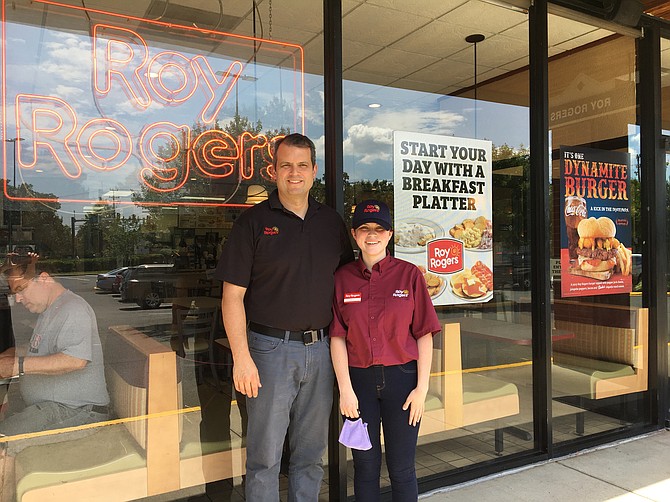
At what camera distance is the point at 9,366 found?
8.31ft

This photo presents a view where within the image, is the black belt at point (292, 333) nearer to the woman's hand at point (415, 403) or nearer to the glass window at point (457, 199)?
the woman's hand at point (415, 403)

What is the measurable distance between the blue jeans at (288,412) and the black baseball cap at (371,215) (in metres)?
0.53

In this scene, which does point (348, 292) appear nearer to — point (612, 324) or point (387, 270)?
point (387, 270)

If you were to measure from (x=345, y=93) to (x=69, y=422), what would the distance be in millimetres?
2129

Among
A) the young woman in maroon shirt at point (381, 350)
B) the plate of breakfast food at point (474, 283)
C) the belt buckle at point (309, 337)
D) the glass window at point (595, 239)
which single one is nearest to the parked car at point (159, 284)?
the belt buckle at point (309, 337)

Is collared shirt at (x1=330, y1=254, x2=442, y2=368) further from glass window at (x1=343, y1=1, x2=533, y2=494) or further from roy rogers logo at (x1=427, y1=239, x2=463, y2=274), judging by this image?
roy rogers logo at (x1=427, y1=239, x2=463, y2=274)

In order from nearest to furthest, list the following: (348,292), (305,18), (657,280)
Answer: (348,292) → (305,18) → (657,280)

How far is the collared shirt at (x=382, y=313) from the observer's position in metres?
2.21

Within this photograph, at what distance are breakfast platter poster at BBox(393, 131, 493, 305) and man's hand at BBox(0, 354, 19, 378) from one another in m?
1.96

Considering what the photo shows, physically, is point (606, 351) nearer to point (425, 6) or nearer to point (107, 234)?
point (425, 6)

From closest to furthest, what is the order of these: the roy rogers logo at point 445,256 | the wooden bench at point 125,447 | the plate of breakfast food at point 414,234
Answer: the wooden bench at point 125,447 < the plate of breakfast food at point 414,234 < the roy rogers logo at point 445,256

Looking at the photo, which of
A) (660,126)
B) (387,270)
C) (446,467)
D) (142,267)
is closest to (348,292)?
(387,270)

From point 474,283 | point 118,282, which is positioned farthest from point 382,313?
point 118,282

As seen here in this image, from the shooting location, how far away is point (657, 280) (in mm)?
3912
